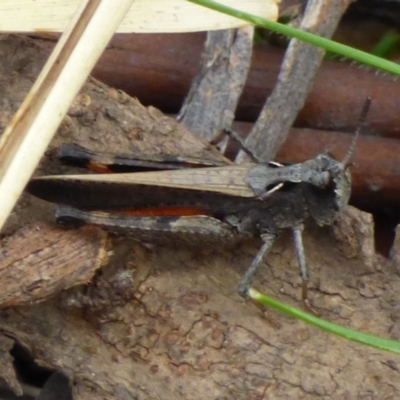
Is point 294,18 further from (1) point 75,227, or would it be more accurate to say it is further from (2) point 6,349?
(2) point 6,349

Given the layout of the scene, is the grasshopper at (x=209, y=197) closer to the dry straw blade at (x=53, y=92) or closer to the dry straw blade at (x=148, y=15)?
the dry straw blade at (x=148, y=15)

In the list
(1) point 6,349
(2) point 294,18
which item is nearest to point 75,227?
(1) point 6,349

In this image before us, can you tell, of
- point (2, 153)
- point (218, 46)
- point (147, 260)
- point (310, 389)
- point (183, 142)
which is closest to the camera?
point (2, 153)

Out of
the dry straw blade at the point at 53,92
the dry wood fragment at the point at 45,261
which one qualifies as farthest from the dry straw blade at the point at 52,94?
the dry wood fragment at the point at 45,261

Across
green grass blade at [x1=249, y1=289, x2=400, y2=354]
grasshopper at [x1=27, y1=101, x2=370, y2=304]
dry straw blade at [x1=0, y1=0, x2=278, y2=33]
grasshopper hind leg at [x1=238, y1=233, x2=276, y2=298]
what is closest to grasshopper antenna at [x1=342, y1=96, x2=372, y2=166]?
grasshopper at [x1=27, y1=101, x2=370, y2=304]

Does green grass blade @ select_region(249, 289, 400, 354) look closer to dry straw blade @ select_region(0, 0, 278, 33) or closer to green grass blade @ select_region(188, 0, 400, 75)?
green grass blade @ select_region(188, 0, 400, 75)

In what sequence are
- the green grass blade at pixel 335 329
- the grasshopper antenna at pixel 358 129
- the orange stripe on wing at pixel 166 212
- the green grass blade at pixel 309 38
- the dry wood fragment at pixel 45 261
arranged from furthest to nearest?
the grasshopper antenna at pixel 358 129 → the orange stripe on wing at pixel 166 212 → the dry wood fragment at pixel 45 261 → the green grass blade at pixel 309 38 → the green grass blade at pixel 335 329
